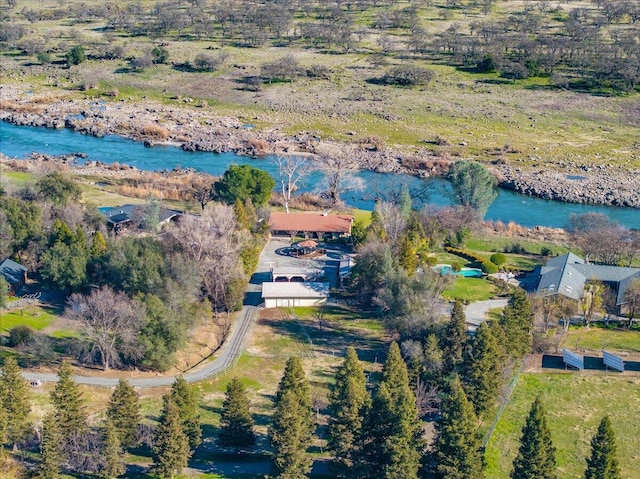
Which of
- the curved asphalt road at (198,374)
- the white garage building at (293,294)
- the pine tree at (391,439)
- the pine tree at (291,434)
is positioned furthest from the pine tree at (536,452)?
the white garage building at (293,294)

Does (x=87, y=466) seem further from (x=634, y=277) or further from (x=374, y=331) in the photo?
(x=634, y=277)

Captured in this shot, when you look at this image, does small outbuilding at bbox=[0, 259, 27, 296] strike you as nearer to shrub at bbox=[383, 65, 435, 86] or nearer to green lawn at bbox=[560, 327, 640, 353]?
green lawn at bbox=[560, 327, 640, 353]

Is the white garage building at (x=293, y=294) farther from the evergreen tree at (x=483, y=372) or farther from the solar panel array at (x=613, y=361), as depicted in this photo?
the solar panel array at (x=613, y=361)

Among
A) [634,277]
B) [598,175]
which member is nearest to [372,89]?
[598,175]

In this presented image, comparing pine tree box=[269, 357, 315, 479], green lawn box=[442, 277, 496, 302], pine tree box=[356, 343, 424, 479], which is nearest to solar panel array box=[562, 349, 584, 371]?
green lawn box=[442, 277, 496, 302]

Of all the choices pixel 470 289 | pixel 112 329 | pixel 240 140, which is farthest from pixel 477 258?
pixel 240 140

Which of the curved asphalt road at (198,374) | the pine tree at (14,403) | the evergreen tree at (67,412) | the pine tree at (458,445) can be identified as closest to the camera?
the pine tree at (458,445)
